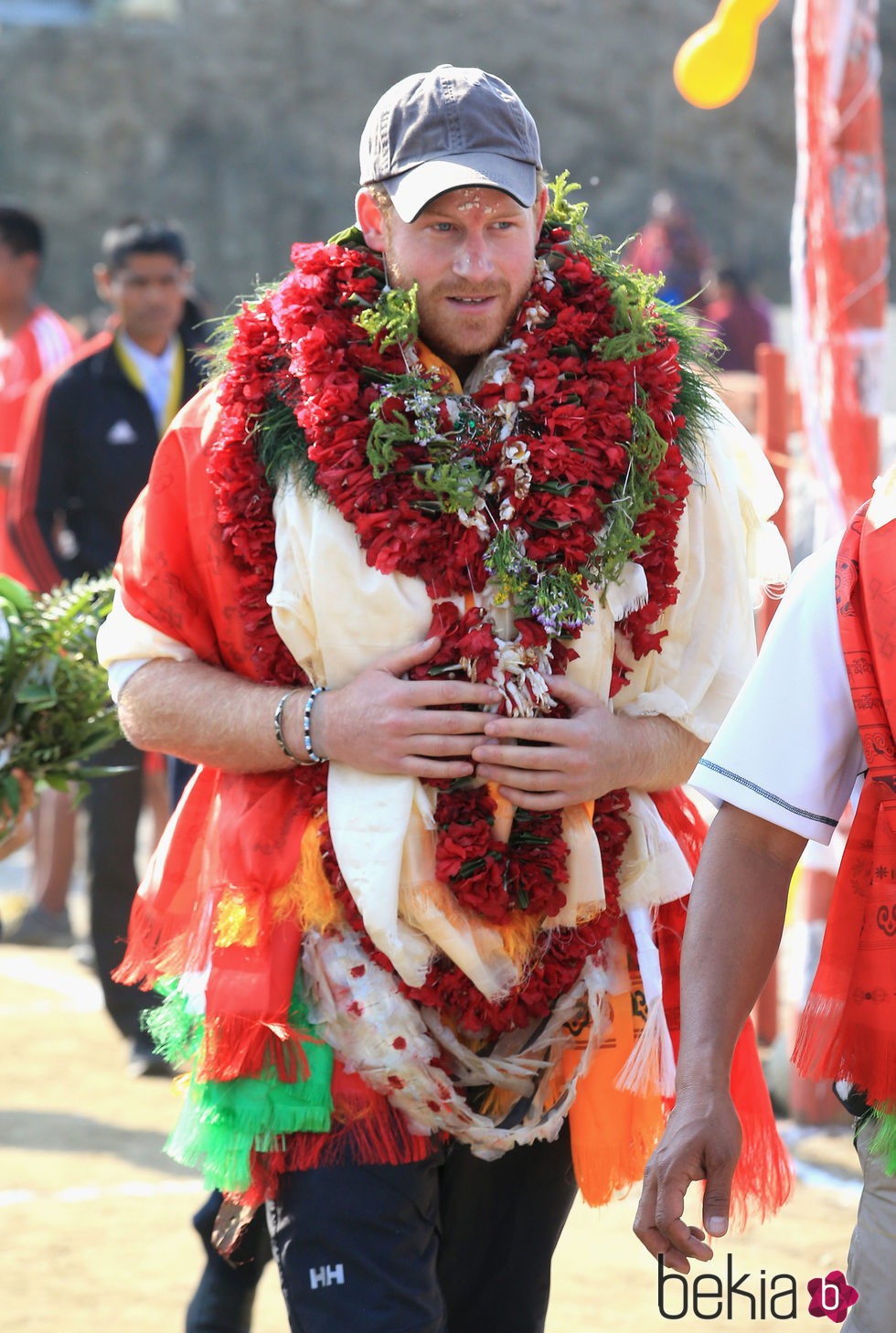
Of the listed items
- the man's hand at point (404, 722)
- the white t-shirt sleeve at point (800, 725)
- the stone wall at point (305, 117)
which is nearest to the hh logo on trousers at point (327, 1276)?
the man's hand at point (404, 722)

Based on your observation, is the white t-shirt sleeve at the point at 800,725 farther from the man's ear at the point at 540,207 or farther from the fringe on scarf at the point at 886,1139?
the man's ear at the point at 540,207

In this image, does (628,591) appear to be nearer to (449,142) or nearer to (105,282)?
(449,142)

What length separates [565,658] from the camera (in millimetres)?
2838

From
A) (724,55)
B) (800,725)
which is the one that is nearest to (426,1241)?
(800,725)

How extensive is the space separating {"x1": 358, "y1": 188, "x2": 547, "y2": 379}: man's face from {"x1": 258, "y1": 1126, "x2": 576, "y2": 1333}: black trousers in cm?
132

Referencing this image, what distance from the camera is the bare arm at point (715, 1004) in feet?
7.47

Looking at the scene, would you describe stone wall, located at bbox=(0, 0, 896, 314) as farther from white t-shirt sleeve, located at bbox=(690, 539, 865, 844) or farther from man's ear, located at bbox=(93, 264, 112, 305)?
white t-shirt sleeve, located at bbox=(690, 539, 865, 844)

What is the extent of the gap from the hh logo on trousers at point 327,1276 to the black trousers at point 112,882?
3501mm

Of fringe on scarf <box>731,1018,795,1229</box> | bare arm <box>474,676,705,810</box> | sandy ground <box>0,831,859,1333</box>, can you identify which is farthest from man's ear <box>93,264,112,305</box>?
fringe on scarf <box>731,1018,795,1229</box>

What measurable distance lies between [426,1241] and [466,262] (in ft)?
5.04

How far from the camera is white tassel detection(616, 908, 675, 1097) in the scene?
2.85 metres

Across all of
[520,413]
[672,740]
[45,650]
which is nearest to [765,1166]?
[672,740]

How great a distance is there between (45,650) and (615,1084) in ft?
5.57

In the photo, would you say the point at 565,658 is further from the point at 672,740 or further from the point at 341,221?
the point at 341,221
